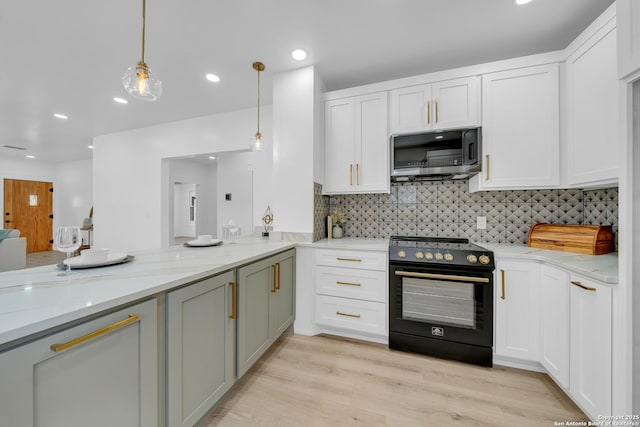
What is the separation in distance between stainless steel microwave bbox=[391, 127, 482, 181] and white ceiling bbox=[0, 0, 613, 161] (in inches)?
31.6

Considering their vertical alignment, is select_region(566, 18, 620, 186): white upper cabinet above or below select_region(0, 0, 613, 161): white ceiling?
below

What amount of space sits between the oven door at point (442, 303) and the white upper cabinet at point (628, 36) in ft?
4.48

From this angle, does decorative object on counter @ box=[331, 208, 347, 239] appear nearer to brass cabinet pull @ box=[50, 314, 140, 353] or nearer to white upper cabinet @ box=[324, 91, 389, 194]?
white upper cabinet @ box=[324, 91, 389, 194]

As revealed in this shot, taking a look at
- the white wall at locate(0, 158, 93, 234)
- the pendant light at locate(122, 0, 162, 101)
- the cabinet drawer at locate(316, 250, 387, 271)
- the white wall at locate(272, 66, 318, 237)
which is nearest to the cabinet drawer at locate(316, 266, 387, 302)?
the cabinet drawer at locate(316, 250, 387, 271)

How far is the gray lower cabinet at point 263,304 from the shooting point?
63.2 inches

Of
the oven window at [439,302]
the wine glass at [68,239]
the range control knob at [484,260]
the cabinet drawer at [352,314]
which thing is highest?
the wine glass at [68,239]

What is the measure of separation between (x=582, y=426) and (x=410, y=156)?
6.83 ft

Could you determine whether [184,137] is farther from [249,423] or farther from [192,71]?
[249,423]

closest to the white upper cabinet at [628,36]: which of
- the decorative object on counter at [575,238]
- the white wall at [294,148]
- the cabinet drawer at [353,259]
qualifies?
the decorative object on counter at [575,238]

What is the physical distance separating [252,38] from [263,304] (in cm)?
222

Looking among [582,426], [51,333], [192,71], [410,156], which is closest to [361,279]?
[410,156]

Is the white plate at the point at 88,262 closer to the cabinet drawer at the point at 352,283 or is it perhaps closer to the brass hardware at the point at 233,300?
the brass hardware at the point at 233,300

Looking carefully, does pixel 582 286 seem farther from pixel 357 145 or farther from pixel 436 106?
pixel 357 145

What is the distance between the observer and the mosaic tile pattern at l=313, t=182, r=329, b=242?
100 inches
